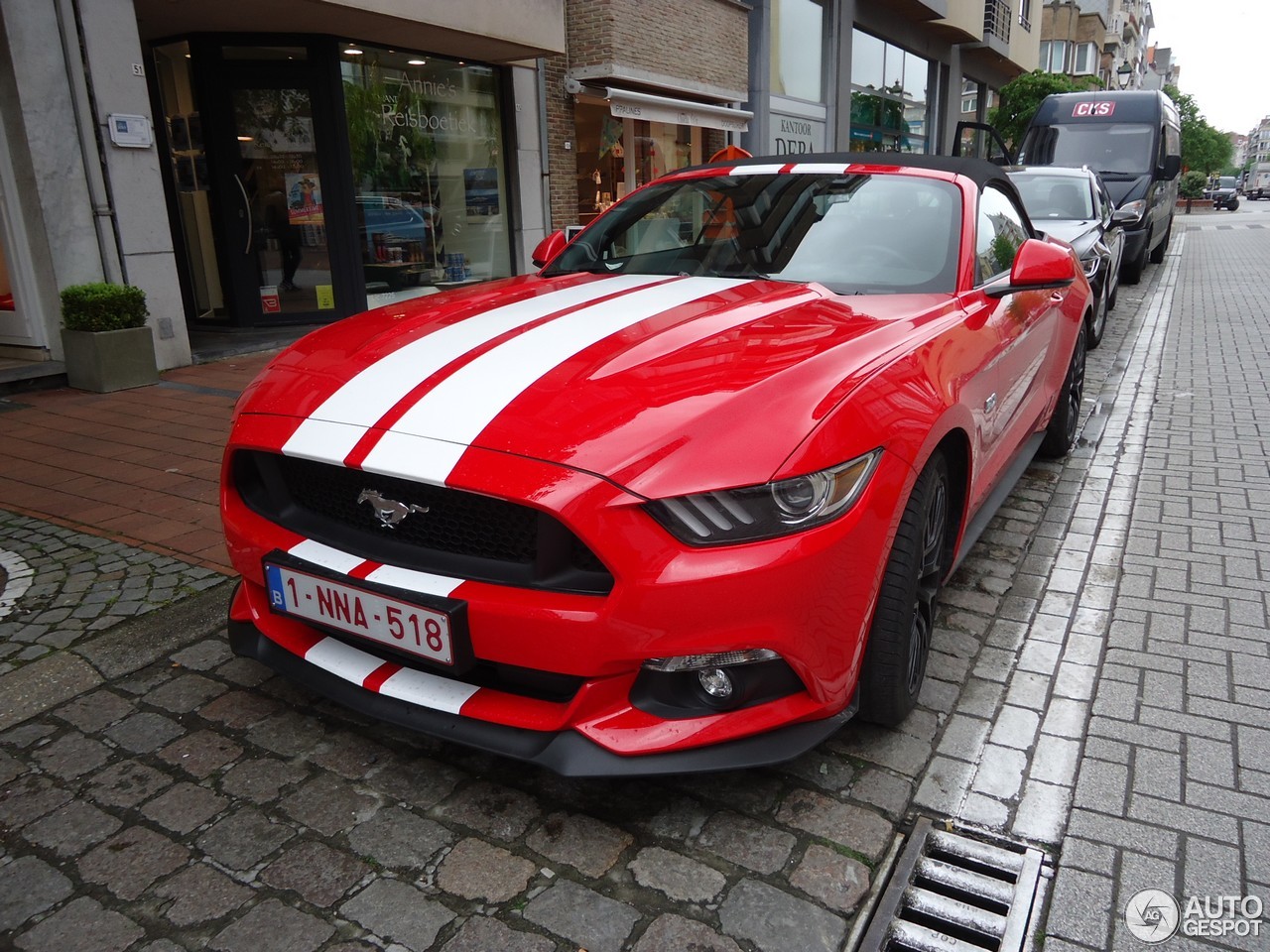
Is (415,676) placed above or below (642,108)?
below

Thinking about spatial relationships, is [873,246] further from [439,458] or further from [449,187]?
[449,187]

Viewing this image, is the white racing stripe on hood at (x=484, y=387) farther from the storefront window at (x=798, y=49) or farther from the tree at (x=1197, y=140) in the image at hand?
the tree at (x=1197, y=140)

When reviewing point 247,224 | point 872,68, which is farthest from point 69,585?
point 872,68

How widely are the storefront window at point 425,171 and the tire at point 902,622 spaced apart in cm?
889

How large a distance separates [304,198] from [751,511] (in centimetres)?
914

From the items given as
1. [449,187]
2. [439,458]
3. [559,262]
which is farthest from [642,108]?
[439,458]

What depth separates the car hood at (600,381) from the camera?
1934mm

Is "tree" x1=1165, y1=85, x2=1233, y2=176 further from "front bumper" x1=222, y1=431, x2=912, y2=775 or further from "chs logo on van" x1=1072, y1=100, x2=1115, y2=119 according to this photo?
"front bumper" x1=222, y1=431, x2=912, y2=775

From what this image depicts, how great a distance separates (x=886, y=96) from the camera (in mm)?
23125

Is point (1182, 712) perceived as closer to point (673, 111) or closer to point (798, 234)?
point (798, 234)

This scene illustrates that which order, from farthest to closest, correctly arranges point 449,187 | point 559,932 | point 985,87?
point 985,87 < point 449,187 < point 559,932

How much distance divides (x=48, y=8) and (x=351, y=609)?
6978mm

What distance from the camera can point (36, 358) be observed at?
7.25 m

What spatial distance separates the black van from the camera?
44.2 feet
